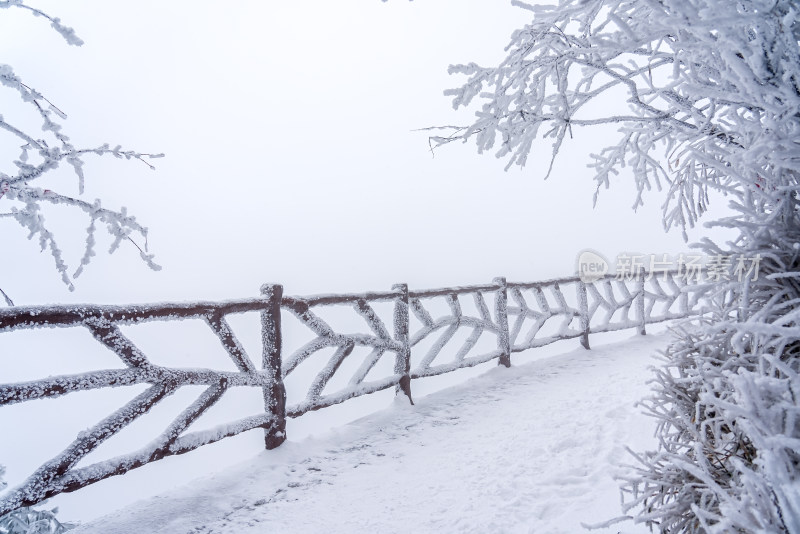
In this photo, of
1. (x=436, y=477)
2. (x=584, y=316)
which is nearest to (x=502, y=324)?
(x=584, y=316)

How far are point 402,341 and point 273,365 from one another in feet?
6.34

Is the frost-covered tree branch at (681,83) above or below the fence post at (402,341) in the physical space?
above

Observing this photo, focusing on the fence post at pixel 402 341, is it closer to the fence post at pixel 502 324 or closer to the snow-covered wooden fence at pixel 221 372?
the snow-covered wooden fence at pixel 221 372

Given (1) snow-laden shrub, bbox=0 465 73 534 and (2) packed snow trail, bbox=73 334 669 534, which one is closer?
(2) packed snow trail, bbox=73 334 669 534

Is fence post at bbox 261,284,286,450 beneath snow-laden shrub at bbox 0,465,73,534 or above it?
above

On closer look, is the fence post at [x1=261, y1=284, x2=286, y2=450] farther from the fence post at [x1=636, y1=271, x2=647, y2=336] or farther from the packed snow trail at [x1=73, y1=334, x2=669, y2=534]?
the fence post at [x1=636, y1=271, x2=647, y2=336]

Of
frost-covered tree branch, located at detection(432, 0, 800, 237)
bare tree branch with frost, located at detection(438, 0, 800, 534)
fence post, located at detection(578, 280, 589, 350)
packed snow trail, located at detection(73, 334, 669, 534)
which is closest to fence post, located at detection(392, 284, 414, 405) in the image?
packed snow trail, located at detection(73, 334, 669, 534)

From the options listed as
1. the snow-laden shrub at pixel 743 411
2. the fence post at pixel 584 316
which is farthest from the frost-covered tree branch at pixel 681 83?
the fence post at pixel 584 316

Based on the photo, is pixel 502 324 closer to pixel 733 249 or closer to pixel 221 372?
pixel 221 372

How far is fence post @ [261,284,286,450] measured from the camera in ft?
13.8

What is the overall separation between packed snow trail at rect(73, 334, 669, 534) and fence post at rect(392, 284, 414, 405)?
7.4 inches

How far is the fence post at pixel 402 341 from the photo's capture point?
5633mm

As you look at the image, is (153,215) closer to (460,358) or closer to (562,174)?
(562,174)

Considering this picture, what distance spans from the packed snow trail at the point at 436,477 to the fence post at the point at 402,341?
7.4 inches
